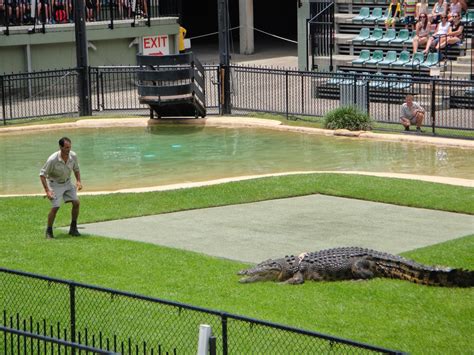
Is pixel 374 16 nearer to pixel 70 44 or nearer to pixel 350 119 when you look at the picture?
pixel 350 119

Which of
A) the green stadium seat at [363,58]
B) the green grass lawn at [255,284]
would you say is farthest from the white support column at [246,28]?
the green grass lawn at [255,284]

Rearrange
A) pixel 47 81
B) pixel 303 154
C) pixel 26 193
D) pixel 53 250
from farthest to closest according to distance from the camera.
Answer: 1. pixel 47 81
2. pixel 303 154
3. pixel 26 193
4. pixel 53 250

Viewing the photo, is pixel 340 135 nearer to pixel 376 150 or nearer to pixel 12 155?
pixel 376 150

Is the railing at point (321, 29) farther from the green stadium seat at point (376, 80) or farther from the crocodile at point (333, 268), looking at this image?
the crocodile at point (333, 268)

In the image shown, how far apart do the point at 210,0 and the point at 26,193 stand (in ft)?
104

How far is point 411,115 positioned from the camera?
26.1m

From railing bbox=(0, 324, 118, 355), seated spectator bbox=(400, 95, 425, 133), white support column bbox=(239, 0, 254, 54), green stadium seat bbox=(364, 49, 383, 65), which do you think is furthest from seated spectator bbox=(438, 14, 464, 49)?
railing bbox=(0, 324, 118, 355)

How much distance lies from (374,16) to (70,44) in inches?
387

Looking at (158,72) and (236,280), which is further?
(158,72)

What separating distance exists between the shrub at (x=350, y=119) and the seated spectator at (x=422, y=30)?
6229 millimetres

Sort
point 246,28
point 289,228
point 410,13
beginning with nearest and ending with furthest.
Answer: point 289,228 < point 410,13 < point 246,28

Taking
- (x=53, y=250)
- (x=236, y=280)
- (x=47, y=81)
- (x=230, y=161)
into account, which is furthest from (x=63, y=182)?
(x=47, y=81)

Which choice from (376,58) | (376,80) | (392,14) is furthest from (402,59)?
(376,80)

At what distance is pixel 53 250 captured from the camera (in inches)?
603
